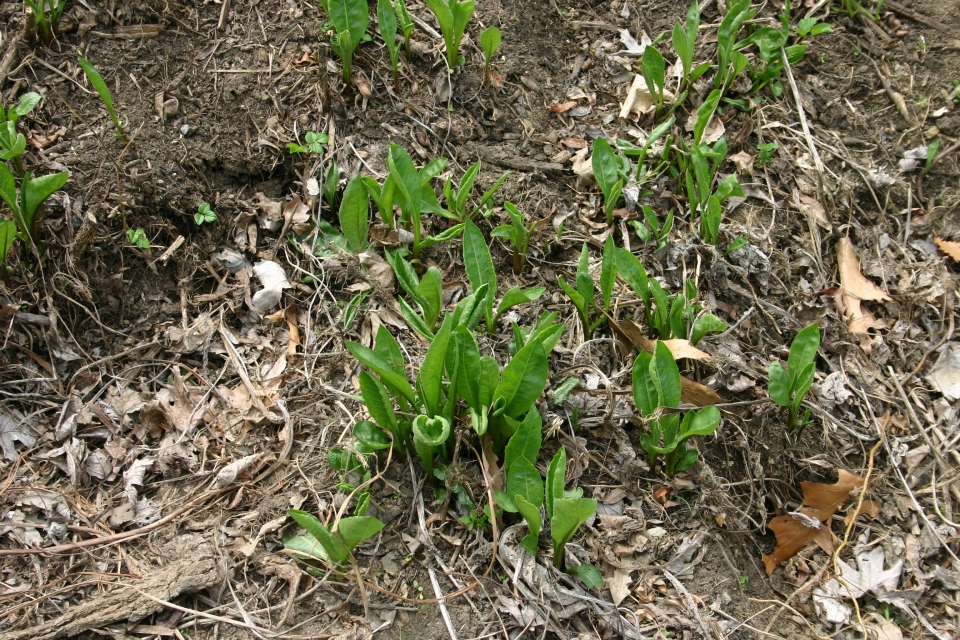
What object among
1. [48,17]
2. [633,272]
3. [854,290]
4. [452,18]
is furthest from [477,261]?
[48,17]

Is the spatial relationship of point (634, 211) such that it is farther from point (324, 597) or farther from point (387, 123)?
point (324, 597)

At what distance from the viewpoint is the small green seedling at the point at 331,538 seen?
5.98 feet

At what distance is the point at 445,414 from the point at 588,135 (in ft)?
5.52

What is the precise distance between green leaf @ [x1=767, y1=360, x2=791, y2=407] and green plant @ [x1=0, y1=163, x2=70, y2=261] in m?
2.52

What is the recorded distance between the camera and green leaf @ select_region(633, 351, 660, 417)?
7.23 ft

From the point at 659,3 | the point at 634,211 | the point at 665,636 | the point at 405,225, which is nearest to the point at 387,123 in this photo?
the point at 405,225

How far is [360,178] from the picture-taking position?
2467 mm

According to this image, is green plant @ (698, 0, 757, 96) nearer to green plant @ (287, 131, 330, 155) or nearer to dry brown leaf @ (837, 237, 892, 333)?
dry brown leaf @ (837, 237, 892, 333)

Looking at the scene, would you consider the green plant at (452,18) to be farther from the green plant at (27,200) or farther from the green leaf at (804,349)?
the green leaf at (804,349)

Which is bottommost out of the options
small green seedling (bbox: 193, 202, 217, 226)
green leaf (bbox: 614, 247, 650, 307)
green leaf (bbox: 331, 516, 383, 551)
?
green leaf (bbox: 331, 516, 383, 551)

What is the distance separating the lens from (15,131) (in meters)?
2.52

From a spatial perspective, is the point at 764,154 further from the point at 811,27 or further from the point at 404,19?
the point at 404,19

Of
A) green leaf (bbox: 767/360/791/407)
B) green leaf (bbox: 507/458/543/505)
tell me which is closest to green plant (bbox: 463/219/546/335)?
green leaf (bbox: 507/458/543/505)

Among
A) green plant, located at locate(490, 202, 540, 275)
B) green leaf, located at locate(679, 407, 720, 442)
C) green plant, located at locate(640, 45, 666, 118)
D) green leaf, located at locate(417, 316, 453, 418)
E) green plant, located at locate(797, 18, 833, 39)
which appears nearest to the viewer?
green leaf, located at locate(417, 316, 453, 418)
